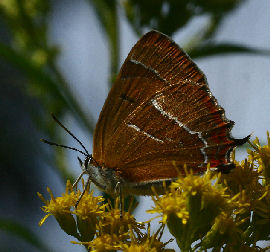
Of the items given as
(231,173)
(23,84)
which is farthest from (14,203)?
(231,173)

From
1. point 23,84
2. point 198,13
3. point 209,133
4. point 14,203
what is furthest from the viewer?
point 14,203

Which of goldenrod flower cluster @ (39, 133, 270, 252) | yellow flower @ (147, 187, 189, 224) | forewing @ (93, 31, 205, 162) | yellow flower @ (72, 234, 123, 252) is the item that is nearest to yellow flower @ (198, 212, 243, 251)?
goldenrod flower cluster @ (39, 133, 270, 252)

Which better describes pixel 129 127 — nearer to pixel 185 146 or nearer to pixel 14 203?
pixel 185 146

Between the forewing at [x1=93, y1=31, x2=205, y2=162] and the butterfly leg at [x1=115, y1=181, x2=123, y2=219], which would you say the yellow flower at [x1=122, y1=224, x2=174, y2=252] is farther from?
the forewing at [x1=93, y1=31, x2=205, y2=162]

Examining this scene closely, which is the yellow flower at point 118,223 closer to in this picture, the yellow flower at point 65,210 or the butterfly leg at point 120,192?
the butterfly leg at point 120,192

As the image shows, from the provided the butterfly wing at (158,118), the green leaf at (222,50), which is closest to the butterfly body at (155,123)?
the butterfly wing at (158,118)

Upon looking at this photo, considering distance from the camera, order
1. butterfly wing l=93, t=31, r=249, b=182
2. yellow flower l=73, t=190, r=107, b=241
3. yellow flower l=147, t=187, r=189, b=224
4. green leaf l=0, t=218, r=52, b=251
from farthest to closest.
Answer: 1. green leaf l=0, t=218, r=52, b=251
2. yellow flower l=73, t=190, r=107, b=241
3. butterfly wing l=93, t=31, r=249, b=182
4. yellow flower l=147, t=187, r=189, b=224

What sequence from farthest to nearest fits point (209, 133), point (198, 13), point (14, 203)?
1. point (14, 203)
2. point (198, 13)
3. point (209, 133)
